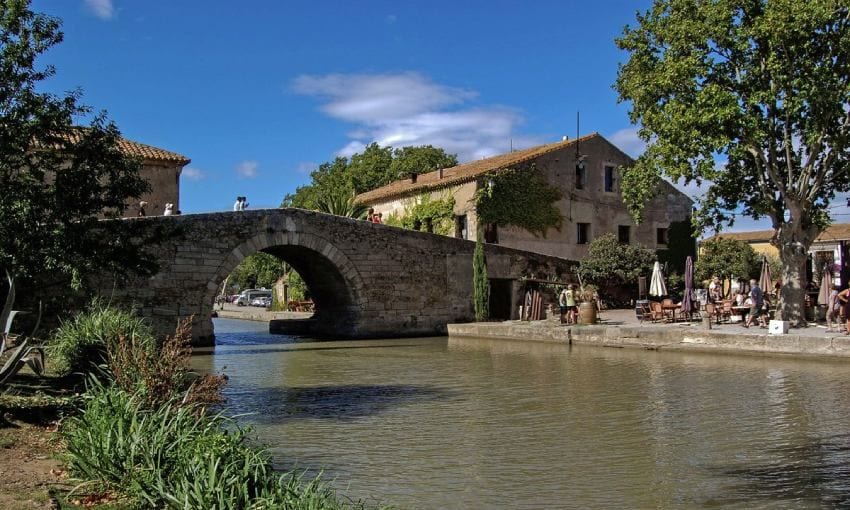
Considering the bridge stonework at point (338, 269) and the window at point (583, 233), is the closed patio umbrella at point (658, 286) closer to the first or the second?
the bridge stonework at point (338, 269)

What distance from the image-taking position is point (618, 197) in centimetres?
3450

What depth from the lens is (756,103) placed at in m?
17.8

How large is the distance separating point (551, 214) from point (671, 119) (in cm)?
1425

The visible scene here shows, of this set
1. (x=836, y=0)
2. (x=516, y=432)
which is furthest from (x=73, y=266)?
(x=836, y=0)

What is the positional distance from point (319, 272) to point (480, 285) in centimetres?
591

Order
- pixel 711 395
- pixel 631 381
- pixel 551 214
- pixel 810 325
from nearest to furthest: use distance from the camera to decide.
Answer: pixel 711 395 → pixel 631 381 → pixel 810 325 → pixel 551 214

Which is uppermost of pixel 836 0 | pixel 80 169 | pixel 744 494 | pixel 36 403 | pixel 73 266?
pixel 836 0

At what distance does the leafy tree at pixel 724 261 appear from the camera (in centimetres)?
3303

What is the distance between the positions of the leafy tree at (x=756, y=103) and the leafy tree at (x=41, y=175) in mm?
13097

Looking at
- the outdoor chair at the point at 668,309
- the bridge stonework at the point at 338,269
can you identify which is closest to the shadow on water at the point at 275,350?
the bridge stonework at the point at 338,269

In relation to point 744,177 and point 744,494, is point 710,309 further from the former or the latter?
point 744,494

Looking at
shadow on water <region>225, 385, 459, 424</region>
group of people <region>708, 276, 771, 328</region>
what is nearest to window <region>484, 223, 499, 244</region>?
group of people <region>708, 276, 771, 328</region>

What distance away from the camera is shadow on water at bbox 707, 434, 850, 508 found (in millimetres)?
6043

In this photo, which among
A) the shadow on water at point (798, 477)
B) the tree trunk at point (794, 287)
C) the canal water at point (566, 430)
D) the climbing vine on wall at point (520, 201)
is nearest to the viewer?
the shadow on water at point (798, 477)
